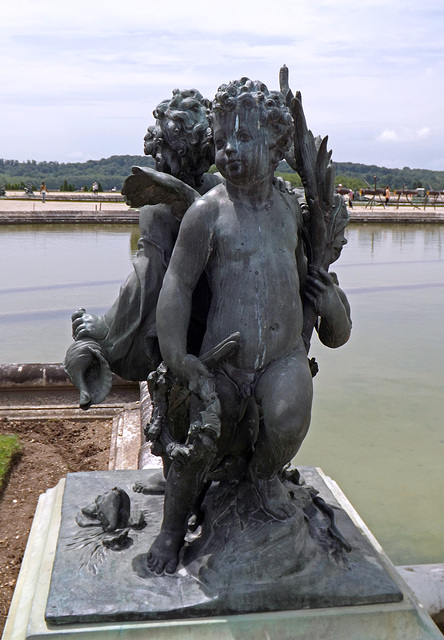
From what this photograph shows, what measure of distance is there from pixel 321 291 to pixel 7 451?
2.92 m

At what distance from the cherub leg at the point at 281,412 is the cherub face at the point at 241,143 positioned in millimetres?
627

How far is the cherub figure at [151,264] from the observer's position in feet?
8.52

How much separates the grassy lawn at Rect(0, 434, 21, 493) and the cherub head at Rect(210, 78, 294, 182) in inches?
111

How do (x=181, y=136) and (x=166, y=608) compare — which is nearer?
(x=166, y=608)

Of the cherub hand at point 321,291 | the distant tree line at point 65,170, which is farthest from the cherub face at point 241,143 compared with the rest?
the distant tree line at point 65,170

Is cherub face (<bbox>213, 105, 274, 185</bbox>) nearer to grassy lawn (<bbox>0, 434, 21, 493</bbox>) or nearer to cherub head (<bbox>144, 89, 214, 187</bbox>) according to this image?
cherub head (<bbox>144, 89, 214, 187</bbox>)

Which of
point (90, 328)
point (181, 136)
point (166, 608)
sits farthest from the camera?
point (90, 328)

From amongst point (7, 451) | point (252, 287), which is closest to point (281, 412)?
point (252, 287)

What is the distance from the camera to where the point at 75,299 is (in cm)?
963

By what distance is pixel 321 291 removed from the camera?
8.34ft

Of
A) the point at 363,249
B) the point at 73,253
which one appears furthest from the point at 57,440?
the point at 363,249

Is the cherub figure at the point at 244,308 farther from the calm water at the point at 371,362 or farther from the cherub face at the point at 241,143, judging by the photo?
the calm water at the point at 371,362

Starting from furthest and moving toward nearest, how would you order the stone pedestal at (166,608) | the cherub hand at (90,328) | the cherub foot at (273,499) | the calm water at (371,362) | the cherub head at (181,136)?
1. the calm water at (371,362)
2. the cherub hand at (90,328)
3. the cherub head at (181,136)
4. the cherub foot at (273,499)
5. the stone pedestal at (166,608)

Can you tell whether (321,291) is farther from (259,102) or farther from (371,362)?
(371,362)
